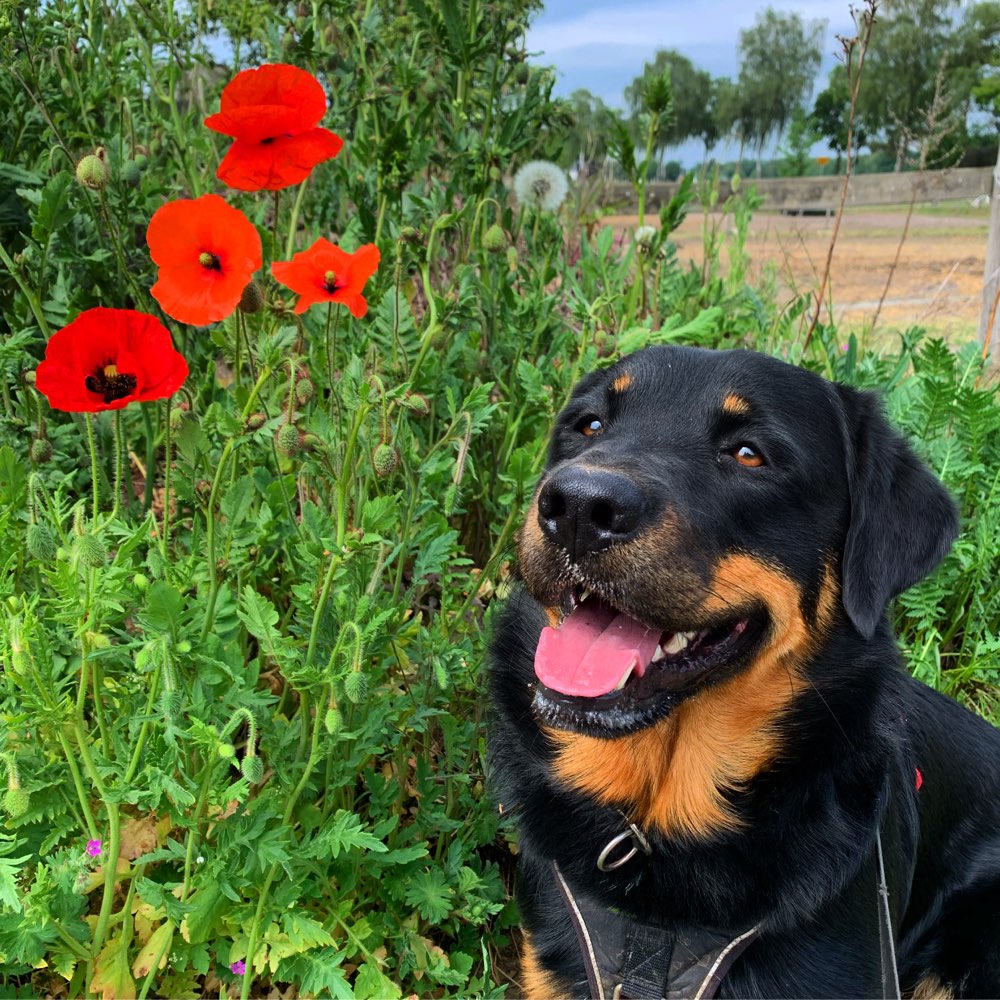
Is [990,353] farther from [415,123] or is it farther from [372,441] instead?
[372,441]

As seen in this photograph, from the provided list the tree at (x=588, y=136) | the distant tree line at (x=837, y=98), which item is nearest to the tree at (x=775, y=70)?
the distant tree line at (x=837, y=98)

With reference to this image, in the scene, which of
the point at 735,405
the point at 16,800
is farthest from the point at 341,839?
the point at 735,405

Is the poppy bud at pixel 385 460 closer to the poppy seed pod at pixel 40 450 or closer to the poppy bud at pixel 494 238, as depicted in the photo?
the poppy seed pod at pixel 40 450

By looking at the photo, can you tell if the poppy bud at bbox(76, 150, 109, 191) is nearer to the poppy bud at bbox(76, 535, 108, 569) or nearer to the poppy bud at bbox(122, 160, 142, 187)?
the poppy bud at bbox(122, 160, 142, 187)

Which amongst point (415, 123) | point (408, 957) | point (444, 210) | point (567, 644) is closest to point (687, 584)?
point (567, 644)

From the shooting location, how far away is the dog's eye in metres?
2.30

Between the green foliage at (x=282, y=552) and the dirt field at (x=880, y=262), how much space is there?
2.61 meters

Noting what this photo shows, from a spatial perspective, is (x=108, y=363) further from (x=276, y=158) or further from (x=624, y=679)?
(x=624, y=679)

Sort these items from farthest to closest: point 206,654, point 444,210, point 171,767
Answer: point 444,210
point 206,654
point 171,767

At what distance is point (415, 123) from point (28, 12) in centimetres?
128

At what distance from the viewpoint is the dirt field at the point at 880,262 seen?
7418 mm

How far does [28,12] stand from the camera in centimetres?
274

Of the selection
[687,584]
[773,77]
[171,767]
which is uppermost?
[773,77]

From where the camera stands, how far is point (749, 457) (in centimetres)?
231
